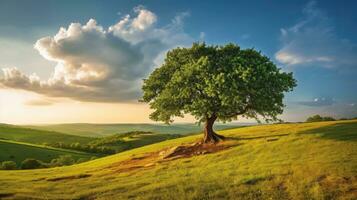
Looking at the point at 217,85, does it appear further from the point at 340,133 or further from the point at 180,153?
the point at 340,133

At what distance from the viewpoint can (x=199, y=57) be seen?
2259 inches

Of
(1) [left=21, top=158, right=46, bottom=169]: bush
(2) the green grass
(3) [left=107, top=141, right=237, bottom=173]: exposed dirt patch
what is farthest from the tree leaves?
(2) the green grass

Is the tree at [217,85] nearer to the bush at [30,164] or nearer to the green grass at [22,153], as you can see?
the bush at [30,164]

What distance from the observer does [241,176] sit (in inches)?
1368

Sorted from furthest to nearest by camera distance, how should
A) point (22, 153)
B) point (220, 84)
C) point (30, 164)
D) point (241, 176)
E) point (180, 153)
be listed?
1. point (22, 153)
2. point (30, 164)
3. point (180, 153)
4. point (220, 84)
5. point (241, 176)

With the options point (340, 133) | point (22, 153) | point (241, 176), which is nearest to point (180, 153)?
point (241, 176)

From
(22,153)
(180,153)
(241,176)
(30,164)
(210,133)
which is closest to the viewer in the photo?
(241,176)

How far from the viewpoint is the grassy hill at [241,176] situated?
96.0 feet

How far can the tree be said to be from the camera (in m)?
50.2

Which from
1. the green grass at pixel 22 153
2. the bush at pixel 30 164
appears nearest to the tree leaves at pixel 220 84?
the bush at pixel 30 164

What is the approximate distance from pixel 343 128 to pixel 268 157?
20.0 meters

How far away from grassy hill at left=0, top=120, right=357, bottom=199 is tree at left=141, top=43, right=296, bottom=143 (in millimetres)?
6420

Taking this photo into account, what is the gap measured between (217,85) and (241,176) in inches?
742

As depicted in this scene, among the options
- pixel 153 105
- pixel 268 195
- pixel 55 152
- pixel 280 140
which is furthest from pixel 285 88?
pixel 55 152
